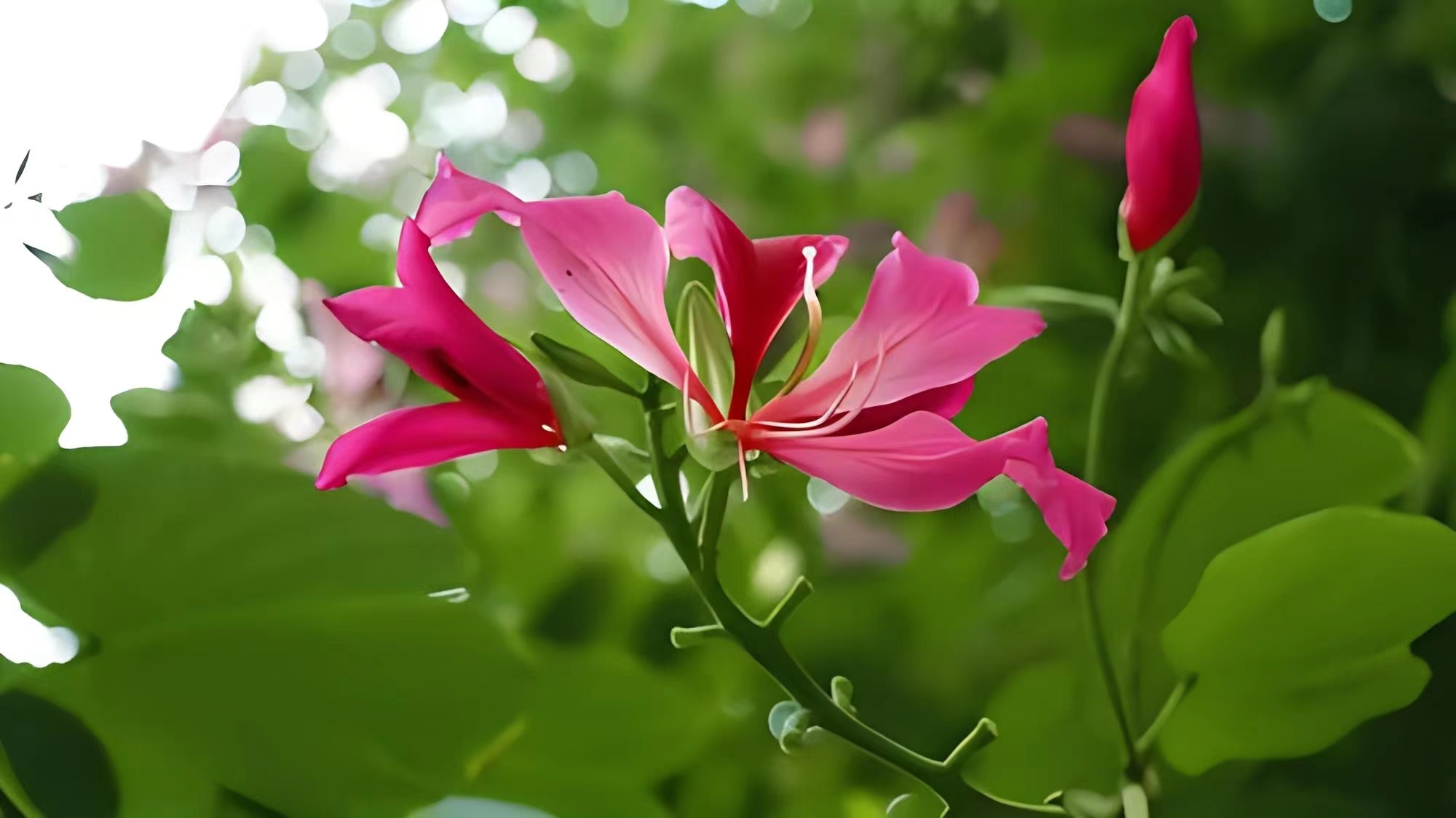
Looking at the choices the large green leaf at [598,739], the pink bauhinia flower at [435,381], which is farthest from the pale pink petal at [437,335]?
the large green leaf at [598,739]

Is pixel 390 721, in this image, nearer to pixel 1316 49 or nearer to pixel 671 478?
pixel 671 478

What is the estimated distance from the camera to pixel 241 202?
0.33m

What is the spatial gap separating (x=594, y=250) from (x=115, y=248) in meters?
0.17

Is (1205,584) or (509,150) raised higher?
(509,150)

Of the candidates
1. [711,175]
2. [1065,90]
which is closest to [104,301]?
[711,175]

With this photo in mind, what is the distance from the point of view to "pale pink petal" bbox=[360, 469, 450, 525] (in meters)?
0.28

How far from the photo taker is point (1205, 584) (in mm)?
275

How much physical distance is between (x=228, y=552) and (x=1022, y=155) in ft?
0.79

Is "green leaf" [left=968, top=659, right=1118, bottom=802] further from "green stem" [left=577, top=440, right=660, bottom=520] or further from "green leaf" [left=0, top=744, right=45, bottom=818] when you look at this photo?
"green leaf" [left=0, top=744, right=45, bottom=818]

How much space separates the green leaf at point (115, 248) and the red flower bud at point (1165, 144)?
0.26m

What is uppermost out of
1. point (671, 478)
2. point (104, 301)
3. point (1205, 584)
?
point (104, 301)

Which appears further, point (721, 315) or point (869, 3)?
point (869, 3)

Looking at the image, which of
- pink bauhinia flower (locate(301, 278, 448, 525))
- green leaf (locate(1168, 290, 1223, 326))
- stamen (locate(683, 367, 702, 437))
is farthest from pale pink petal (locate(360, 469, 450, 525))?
green leaf (locate(1168, 290, 1223, 326))

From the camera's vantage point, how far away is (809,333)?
22cm
